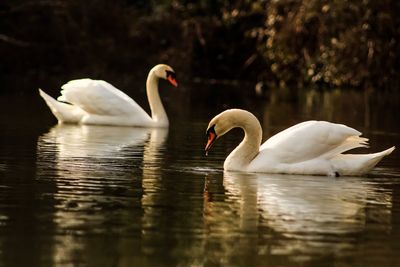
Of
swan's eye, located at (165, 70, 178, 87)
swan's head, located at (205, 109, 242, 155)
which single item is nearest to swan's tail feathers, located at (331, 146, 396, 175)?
swan's head, located at (205, 109, 242, 155)

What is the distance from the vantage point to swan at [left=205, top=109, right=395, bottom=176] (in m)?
12.7

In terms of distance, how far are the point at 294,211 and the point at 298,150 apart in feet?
8.82

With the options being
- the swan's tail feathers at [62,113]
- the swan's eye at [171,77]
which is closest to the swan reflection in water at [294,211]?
the swan's tail feathers at [62,113]

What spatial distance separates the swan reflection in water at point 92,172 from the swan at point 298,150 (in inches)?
34.5

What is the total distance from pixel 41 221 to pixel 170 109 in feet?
48.9

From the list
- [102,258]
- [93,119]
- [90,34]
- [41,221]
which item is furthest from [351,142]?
[90,34]

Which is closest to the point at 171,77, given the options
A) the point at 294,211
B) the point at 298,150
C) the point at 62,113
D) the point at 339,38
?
the point at 62,113

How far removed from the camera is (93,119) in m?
19.5

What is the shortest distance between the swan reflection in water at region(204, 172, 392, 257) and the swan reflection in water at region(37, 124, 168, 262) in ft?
2.39

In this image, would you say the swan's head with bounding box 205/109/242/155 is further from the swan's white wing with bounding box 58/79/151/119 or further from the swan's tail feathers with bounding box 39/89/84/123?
the swan's tail feathers with bounding box 39/89/84/123

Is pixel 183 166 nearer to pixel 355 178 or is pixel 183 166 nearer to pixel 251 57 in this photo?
pixel 355 178

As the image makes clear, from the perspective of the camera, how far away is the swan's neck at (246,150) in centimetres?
1280

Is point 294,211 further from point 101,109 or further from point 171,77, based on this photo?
point 171,77

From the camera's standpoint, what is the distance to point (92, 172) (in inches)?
485
